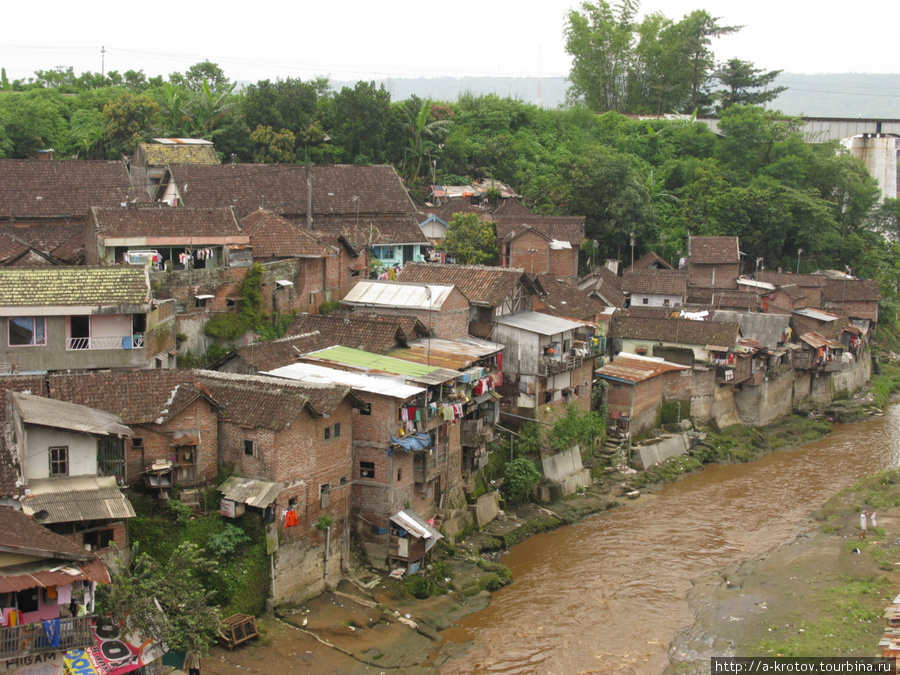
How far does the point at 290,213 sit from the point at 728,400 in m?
21.1

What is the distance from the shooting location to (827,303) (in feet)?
163

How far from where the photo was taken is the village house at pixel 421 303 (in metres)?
30.5

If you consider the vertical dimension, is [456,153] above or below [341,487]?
above

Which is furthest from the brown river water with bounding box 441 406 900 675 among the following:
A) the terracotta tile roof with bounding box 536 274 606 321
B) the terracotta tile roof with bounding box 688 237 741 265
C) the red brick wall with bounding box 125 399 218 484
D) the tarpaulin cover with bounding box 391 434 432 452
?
the terracotta tile roof with bounding box 688 237 741 265

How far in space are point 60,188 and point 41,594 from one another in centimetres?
2457

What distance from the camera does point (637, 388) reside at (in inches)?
1403

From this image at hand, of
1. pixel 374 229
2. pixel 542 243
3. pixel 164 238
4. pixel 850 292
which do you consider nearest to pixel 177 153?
pixel 374 229

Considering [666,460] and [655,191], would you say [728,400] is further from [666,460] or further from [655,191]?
[655,191]

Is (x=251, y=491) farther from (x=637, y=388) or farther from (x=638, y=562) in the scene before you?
(x=637, y=388)

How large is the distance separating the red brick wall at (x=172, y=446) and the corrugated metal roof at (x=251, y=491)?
1.83 feet

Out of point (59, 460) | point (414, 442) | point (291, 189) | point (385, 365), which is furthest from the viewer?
point (291, 189)

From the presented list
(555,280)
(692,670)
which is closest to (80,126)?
(555,280)

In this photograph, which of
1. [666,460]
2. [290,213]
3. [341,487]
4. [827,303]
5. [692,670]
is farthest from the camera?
[827,303]

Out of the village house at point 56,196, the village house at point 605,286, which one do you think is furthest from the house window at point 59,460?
the village house at point 605,286
